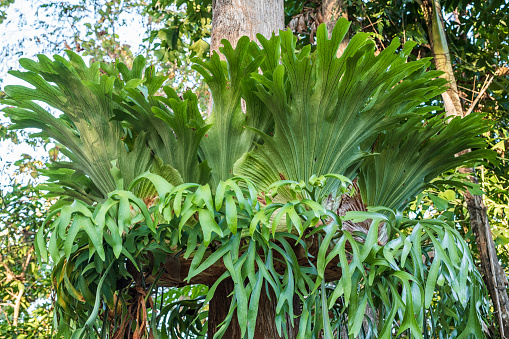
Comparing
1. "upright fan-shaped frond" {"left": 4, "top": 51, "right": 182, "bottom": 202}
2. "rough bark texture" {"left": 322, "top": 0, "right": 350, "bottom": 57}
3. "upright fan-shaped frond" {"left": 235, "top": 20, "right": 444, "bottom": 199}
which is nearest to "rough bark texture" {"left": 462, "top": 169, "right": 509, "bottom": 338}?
"upright fan-shaped frond" {"left": 235, "top": 20, "right": 444, "bottom": 199}

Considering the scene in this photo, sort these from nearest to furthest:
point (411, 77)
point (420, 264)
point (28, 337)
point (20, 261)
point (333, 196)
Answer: point (420, 264), point (333, 196), point (411, 77), point (28, 337), point (20, 261)

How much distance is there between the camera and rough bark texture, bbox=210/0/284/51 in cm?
150

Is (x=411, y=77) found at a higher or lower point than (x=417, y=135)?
higher

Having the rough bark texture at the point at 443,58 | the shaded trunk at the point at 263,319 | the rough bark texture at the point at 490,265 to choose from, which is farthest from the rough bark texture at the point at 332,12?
the shaded trunk at the point at 263,319

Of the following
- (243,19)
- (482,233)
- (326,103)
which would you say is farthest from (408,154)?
(482,233)

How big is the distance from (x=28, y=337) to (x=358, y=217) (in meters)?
2.84

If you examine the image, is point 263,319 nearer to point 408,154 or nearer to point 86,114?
point 408,154

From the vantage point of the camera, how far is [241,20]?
4.96 feet

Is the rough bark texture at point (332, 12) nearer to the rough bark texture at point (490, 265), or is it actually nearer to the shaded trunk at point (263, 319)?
the rough bark texture at point (490, 265)

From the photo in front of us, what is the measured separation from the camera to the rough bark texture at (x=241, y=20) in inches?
59.0

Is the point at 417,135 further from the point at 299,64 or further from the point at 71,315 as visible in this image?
the point at 71,315

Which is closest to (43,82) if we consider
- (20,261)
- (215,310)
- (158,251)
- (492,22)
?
(158,251)

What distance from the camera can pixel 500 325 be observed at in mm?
1688

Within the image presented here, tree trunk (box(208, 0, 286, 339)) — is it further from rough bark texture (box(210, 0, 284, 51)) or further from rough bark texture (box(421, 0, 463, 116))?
rough bark texture (box(421, 0, 463, 116))
